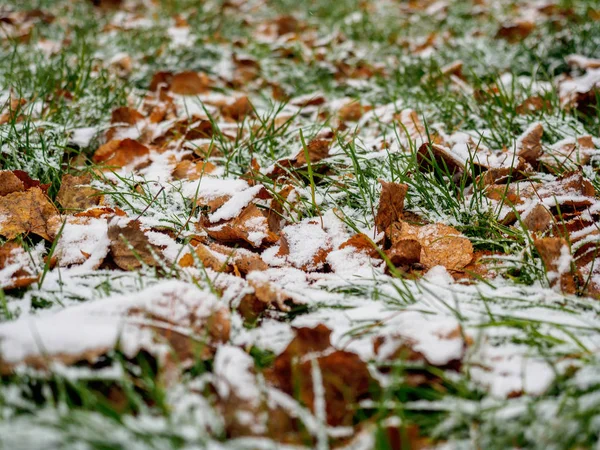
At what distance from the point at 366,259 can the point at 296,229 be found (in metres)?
0.24

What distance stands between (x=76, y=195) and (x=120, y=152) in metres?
0.39

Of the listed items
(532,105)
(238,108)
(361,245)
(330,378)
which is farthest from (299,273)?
(532,105)

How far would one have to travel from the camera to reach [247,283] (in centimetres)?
107

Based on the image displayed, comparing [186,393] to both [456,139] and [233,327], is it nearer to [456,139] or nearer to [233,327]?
[233,327]

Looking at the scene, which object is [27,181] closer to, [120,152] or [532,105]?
[120,152]

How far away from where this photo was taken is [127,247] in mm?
1163

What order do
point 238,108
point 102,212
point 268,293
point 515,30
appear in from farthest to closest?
1. point 515,30
2. point 238,108
3. point 102,212
4. point 268,293

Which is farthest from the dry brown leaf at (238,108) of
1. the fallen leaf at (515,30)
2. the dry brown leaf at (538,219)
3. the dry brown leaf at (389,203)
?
the fallen leaf at (515,30)

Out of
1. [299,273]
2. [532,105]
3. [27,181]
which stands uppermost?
[27,181]

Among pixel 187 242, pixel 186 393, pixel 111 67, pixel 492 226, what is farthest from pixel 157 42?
pixel 186 393

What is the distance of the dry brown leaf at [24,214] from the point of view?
1.26m

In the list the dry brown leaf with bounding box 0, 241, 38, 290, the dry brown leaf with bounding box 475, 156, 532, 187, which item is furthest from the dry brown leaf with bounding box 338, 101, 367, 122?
the dry brown leaf with bounding box 0, 241, 38, 290

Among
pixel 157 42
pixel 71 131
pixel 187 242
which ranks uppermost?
pixel 157 42

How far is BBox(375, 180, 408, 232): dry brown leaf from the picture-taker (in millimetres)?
1332
